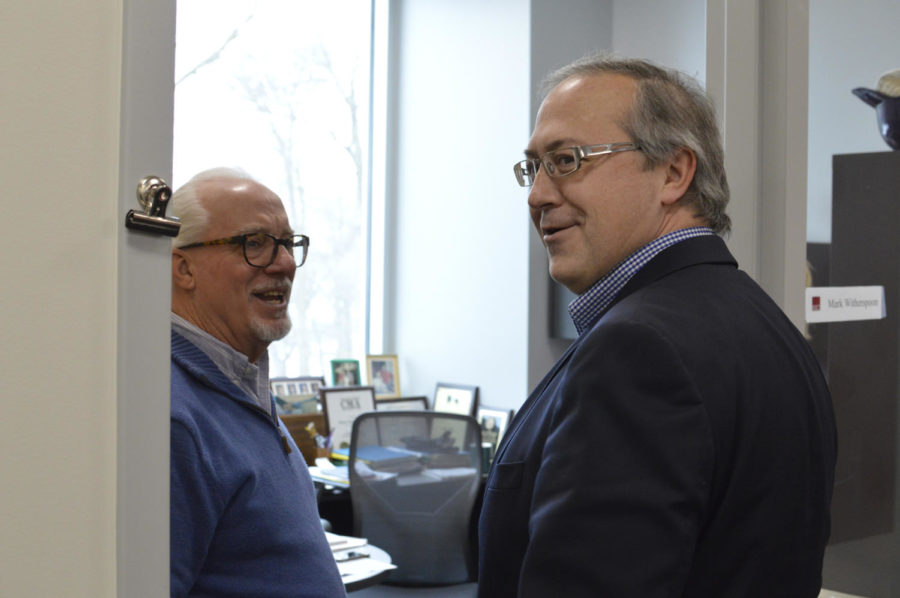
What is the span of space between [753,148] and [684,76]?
1.58ft

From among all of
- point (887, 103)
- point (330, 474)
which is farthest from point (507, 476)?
point (330, 474)

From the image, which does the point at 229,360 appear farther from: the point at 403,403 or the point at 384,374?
the point at 384,374

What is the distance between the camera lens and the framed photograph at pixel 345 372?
179 inches

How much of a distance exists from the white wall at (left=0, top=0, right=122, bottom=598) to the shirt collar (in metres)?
0.59

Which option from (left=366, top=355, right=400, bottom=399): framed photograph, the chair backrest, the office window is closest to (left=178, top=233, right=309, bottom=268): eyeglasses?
the chair backrest

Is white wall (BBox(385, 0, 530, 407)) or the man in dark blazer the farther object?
white wall (BBox(385, 0, 530, 407))

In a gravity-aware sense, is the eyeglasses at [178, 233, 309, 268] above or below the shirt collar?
above

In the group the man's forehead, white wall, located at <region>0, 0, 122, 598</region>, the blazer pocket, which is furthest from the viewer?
the man's forehead

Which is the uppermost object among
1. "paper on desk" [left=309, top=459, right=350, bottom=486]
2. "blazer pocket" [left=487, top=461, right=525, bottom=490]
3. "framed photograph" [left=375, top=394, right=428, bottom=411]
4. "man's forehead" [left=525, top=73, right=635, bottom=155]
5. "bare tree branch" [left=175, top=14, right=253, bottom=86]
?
"bare tree branch" [left=175, top=14, right=253, bottom=86]

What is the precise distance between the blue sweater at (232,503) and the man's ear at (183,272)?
7.2 inches

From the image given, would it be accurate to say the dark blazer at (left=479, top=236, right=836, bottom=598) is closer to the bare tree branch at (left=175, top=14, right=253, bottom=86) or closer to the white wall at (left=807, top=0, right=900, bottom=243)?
the white wall at (left=807, top=0, right=900, bottom=243)

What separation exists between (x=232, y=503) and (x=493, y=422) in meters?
3.08

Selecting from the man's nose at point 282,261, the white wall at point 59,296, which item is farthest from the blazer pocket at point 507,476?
the man's nose at point 282,261

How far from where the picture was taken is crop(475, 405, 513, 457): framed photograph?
4.25 meters
